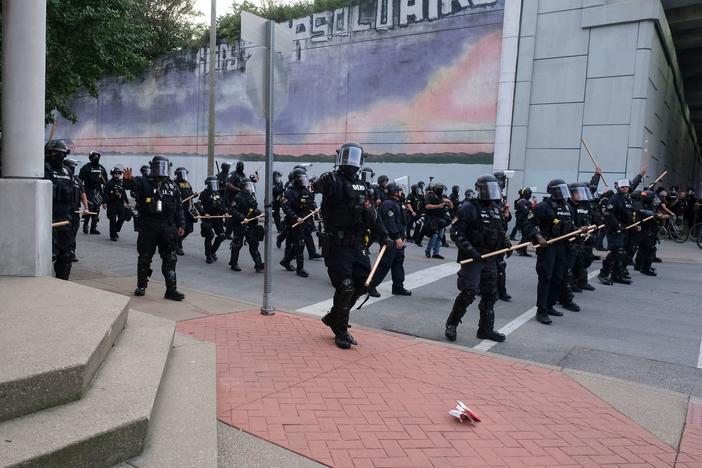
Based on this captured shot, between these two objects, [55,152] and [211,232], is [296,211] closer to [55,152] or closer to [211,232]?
[211,232]

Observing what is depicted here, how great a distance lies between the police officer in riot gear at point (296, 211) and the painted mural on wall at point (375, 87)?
5.69m

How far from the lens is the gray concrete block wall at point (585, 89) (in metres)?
16.4

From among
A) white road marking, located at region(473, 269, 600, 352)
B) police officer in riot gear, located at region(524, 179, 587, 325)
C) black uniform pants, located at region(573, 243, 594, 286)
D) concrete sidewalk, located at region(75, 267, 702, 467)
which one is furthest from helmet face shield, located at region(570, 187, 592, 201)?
concrete sidewalk, located at region(75, 267, 702, 467)

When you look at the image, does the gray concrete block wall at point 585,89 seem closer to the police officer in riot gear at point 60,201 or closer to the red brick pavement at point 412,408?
the red brick pavement at point 412,408

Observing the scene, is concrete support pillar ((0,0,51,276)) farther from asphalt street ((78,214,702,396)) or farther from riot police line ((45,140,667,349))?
asphalt street ((78,214,702,396))

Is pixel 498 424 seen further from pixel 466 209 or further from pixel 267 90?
pixel 267 90

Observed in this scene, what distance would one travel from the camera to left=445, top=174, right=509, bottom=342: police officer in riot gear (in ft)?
21.2

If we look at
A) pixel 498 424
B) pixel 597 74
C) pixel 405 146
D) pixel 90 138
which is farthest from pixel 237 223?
Answer: pixel 90 138

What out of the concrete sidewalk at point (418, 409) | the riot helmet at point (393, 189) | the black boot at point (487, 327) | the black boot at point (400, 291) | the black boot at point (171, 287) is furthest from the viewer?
the riot helmet at point (393, 189)

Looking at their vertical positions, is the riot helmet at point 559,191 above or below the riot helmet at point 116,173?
above

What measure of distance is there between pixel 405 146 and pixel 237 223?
36.6 ft

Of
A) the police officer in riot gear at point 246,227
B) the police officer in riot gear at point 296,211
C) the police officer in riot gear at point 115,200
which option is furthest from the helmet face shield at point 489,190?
the police officer in riot gear at point 115,200

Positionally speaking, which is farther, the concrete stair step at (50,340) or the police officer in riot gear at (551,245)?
the police officer in riot gear at (551,245)

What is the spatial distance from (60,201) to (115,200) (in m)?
6.97
